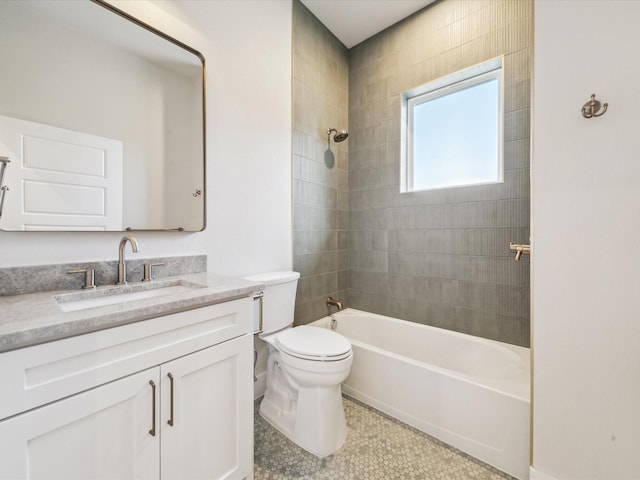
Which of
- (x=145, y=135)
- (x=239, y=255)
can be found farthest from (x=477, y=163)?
(x=145, y=135)

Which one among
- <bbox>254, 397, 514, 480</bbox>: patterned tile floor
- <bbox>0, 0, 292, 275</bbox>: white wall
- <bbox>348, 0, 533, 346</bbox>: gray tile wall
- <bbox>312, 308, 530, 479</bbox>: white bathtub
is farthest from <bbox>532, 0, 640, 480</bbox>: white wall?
<bbox>0, 0, 292, 275</bbox>: white wall

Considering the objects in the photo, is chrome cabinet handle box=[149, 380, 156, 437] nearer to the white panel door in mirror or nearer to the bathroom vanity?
the bathroom vanity

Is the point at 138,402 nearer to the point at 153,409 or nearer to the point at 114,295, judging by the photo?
Result: the point at 153,409

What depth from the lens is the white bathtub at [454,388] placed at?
1.27 m

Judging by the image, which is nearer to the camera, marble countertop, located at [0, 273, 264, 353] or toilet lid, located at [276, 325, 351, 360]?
marble countertop, located at [0, 273, 264, 353]

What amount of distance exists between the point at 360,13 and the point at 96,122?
206 centimetres

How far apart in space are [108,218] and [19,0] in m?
0.83

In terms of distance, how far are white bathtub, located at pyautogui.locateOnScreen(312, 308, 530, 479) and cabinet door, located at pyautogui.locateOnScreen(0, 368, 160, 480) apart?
1.25 metres

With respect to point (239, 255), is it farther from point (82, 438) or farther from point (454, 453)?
point (454, 453)

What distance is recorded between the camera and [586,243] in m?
1.04

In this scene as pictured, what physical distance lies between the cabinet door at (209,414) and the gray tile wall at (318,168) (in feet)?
3.24

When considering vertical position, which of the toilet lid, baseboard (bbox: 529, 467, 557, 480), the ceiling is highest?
the ceiling

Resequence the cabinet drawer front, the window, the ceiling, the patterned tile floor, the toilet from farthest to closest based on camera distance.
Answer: the ceiling < the window < the toilet < the patterned tile floor < the cabinet drawer front

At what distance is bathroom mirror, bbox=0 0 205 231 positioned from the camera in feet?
3.24
